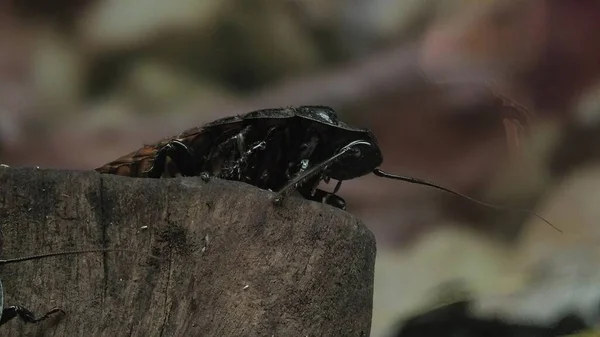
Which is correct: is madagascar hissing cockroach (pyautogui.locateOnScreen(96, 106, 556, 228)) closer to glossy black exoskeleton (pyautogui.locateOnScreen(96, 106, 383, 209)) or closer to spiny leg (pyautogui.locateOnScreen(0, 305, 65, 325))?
glossy black exoskeleton (pyautogui.locateOnScreen(96, 106, 383, 209))

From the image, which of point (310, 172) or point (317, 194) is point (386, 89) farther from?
point (310, 172)

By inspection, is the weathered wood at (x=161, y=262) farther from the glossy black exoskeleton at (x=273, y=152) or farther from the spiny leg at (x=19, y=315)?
the glossy black exoskeleton at (x=273, y=152)

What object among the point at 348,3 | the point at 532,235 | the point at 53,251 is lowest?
the point at 53,251

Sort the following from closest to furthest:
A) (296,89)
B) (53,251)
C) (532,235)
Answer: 1. (53,251)
2. (532,235)
3. (296,89)

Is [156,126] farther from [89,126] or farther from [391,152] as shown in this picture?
[391,152]

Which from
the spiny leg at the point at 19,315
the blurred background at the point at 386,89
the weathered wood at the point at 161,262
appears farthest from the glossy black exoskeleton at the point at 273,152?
the blurred background at the point at 386,89

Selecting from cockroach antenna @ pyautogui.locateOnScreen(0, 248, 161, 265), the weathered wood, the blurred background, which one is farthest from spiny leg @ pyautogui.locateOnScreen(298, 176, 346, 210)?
the blurred background

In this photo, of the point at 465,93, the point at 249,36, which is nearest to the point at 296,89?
the point at 249,36

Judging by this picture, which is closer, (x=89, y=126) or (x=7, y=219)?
(x=7, y=219)
